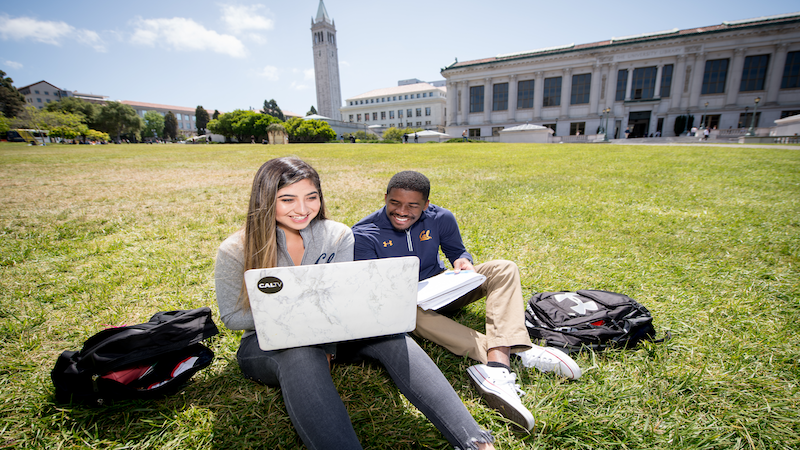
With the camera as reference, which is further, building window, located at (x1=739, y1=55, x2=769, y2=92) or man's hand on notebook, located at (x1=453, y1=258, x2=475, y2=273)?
building window, located at (x1=739, y1=55, x2=769, y2=92)

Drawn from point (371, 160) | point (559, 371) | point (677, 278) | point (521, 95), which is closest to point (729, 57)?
point (521, 95)

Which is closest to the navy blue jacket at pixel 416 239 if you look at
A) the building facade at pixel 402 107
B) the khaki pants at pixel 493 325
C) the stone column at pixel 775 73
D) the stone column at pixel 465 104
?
the khaki pants at pixel 493 325

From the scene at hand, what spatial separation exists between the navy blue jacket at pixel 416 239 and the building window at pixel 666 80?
52.4 meters

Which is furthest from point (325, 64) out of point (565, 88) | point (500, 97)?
point (565, 88)

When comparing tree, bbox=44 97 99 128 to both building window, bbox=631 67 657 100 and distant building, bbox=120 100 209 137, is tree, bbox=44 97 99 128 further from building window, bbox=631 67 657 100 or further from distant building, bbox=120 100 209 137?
building window, bbox=631 67 657 100

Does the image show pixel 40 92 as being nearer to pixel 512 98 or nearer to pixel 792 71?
pixel 512 98

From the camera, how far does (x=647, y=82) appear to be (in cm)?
4122

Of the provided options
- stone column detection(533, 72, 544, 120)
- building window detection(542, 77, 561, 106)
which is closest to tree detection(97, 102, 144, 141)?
stone column detection(533, 72, 544, 120)

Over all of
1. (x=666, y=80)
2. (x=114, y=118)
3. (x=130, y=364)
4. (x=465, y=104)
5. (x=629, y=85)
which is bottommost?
(x=130, y=364)

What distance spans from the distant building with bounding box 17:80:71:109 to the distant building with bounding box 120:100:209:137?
545 inches

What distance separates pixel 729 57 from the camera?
37.9 m

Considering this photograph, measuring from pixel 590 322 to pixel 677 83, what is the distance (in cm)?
5231

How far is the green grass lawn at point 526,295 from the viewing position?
183 centimetres

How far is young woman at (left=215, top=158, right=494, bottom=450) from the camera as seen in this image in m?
1.51
